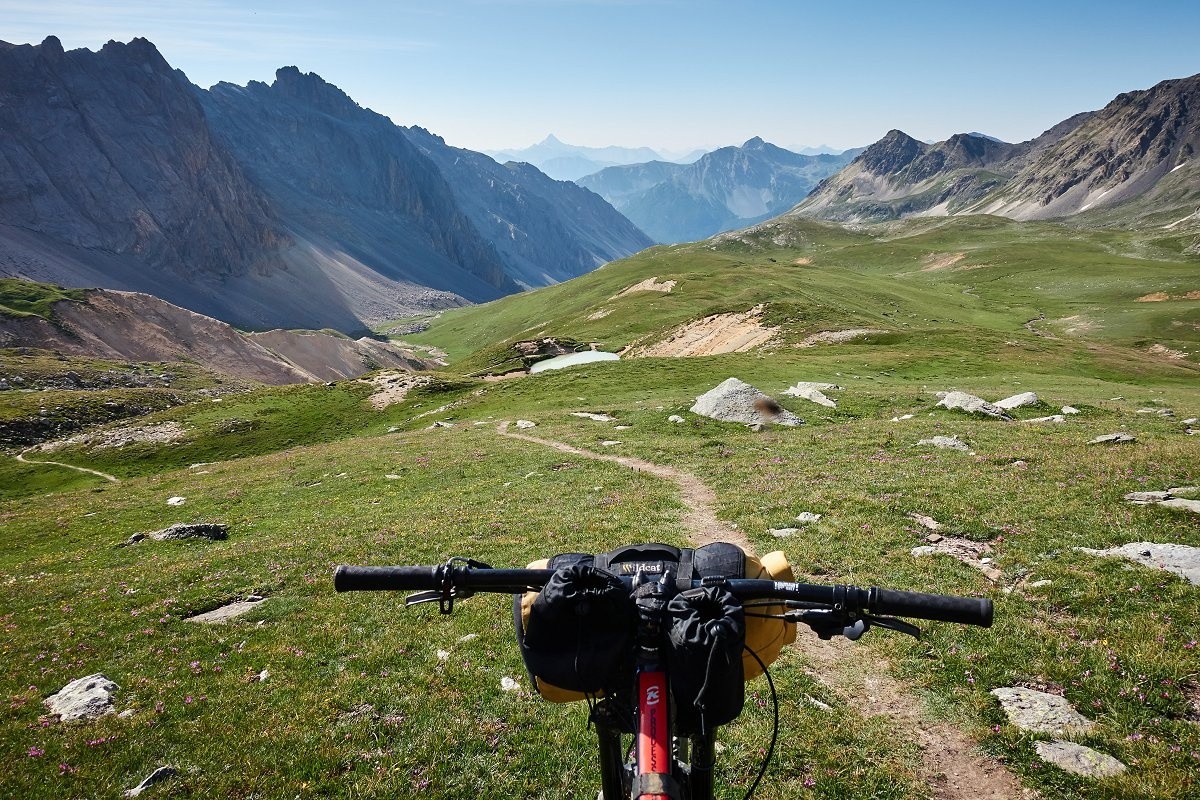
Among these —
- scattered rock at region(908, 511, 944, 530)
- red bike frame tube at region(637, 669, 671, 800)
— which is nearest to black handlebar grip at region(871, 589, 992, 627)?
red bike frame tube at region(637, 669, 671, 800)

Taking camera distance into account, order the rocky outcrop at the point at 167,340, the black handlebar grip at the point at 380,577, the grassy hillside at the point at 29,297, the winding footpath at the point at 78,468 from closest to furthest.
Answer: the black handlebar grip at the point at 380,577, the winding footpath at the point at 78,468, the rocky outcrop at the point at 167,340, the grassy hillside at the point at 29,297

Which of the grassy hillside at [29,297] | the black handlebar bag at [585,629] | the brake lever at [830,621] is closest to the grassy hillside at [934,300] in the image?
the brake lever at [830,621]

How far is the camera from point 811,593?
4258 mm

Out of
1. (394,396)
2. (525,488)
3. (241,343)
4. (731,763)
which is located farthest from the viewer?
(241,343)

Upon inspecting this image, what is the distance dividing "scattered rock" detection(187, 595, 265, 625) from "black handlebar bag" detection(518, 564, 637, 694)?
14.9 meters

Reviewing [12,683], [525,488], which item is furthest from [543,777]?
[525,488]

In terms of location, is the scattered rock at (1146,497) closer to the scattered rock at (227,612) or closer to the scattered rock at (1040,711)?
the scattered rock at (1040,711)

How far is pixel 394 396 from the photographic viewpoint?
2586 inches

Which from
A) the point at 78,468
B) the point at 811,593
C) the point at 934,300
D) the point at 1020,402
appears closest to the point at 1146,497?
the point at 811,593

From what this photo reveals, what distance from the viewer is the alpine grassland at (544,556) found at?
917cm

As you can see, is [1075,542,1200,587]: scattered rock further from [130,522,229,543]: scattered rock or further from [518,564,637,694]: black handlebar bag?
[130,522,229,543]: scattered rock

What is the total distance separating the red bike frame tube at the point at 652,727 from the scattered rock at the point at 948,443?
26.5 m

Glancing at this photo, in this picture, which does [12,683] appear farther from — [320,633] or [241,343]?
[241,343]

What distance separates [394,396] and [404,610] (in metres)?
54.3
